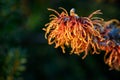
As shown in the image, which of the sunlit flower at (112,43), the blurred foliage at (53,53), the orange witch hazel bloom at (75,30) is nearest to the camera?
the orange witch hazel bloom at (75,30)

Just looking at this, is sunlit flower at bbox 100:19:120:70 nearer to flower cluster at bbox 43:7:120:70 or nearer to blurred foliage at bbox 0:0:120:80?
flower cluster at bbox 43:7:120:70

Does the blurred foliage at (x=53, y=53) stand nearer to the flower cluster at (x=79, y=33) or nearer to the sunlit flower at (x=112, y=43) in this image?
the sunlit flower at (x=112, y=43)

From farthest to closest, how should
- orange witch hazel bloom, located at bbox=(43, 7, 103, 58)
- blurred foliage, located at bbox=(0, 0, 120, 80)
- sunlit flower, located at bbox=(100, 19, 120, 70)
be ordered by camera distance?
1. blurred foliage, located at bbox=(0, 0, 120, 80)
2. sunlit flower, located at bbox=(100, 19, 120, 70)
3. orange witch hazel bloom, located at bbox=(43, 7, 103, 58)

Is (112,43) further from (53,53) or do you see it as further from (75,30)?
(53,53)

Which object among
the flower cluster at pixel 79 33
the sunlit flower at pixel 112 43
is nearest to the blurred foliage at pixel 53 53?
the sunlit flower at pixel 112 43

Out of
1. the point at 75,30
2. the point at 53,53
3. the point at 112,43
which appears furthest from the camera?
the point at 53,53

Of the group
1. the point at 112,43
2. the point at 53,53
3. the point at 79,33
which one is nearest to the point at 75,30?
the point at 79,33

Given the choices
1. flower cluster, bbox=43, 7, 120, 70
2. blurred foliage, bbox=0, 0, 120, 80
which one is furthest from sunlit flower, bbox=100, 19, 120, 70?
blurred foliage, bbox=0, 0, 120, 80

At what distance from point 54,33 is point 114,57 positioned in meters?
0.43

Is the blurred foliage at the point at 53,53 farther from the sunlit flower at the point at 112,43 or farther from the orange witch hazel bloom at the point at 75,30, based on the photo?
the orange witch hazel bloom at the point at 75,30

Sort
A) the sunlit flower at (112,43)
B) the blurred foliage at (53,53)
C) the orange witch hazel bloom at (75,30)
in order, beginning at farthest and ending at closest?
the blurred foliage at (53,53) → the sunlit flower at (112,43) → the orange witch hazel bloom at (75,30)

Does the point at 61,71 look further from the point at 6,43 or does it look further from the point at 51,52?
the point at 6,43

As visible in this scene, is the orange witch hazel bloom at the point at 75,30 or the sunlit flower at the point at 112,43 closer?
the orange witch hazel bloom at the point at 75,30

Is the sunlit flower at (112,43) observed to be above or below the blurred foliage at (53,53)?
below
